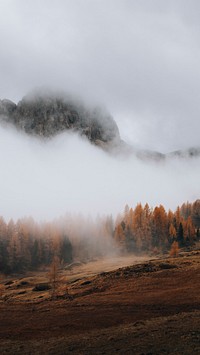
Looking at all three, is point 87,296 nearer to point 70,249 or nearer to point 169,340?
point 169,340

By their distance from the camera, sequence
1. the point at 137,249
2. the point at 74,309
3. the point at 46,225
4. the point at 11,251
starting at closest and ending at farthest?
the point at 74,309
the point at 11,251
the point at 137,249
the point at 46,225

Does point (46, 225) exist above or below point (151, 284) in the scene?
above

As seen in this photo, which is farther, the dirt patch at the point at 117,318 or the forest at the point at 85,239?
the forest at the point at 85,239

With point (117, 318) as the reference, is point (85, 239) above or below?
above

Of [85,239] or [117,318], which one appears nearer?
[117,318]

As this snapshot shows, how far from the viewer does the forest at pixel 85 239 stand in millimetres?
130250

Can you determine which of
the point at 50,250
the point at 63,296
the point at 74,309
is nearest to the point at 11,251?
the point at 50,250

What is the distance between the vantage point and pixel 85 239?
512 ft

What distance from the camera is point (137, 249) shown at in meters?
138

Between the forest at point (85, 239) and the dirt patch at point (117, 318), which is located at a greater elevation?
the forest at point (85, 239)

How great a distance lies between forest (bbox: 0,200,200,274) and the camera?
13025cm

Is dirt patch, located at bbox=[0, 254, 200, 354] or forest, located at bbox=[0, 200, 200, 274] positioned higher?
forest, located at bbox=[0, 200, 200, 274]

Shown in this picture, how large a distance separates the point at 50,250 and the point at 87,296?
88.6 meters

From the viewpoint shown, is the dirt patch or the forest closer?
the dirt patch
